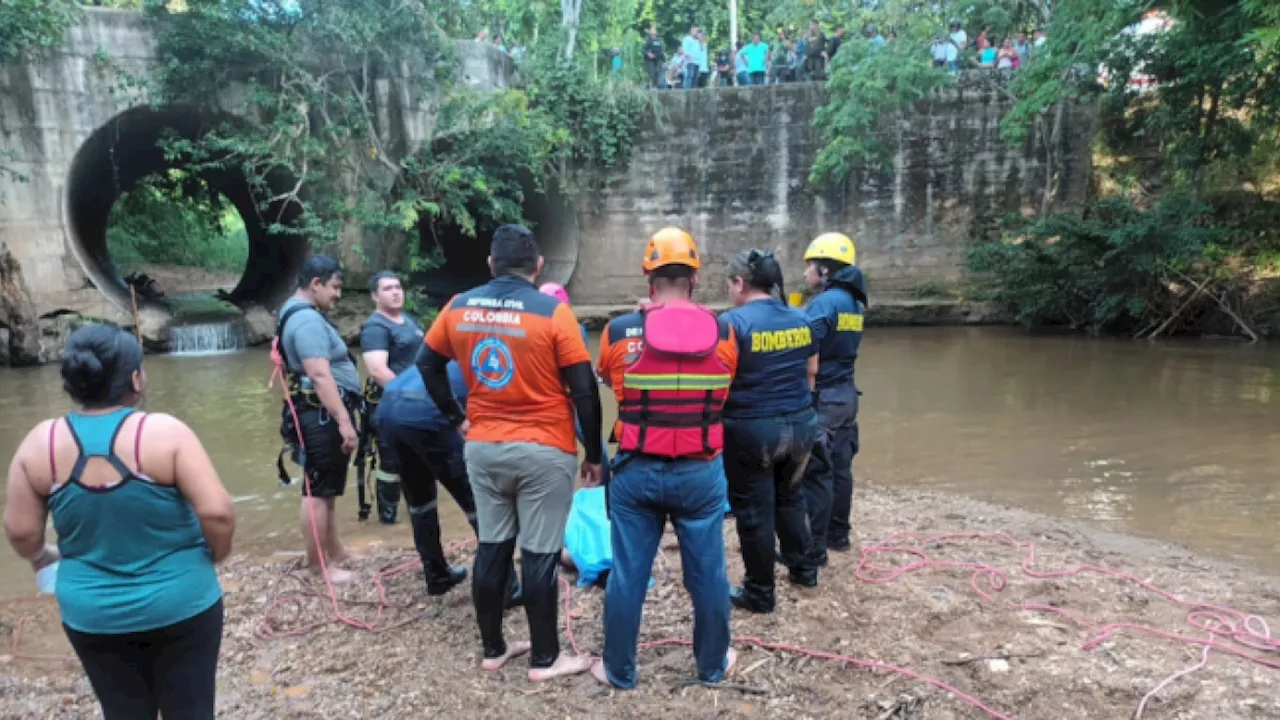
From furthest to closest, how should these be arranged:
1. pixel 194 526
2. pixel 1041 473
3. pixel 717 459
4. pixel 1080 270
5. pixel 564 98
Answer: pixel 564 98, pixel 1080 270, pixel 1041 473, pixel 717 459, pixel 194 526

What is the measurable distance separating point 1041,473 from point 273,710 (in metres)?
6.25

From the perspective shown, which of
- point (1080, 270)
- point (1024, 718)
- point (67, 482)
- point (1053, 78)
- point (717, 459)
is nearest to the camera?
point (67, 482)

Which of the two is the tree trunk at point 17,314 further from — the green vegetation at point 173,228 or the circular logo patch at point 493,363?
the circular logo patch at point 493,363

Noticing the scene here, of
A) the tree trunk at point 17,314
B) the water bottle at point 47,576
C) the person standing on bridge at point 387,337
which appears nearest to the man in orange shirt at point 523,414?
the water bottle at point 47,576

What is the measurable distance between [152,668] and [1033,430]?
8.31m

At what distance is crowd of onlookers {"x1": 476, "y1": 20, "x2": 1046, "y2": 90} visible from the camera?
53.9 ft

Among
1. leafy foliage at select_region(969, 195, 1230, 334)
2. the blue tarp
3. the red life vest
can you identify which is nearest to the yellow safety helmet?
the red life vest

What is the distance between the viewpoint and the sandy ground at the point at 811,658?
10.4 ft

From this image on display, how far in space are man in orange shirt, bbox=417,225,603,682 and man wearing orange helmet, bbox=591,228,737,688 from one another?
6.7 inches

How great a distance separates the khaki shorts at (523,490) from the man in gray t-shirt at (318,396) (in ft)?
4.35

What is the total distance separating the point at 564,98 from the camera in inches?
676

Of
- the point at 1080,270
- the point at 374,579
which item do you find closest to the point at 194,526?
the point at 374,579

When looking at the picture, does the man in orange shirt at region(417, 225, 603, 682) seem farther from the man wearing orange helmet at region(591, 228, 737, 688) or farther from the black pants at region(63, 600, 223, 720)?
the black pants at region(63, 600, 223, 720)

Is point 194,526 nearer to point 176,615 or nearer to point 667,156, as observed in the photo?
point 176,615
